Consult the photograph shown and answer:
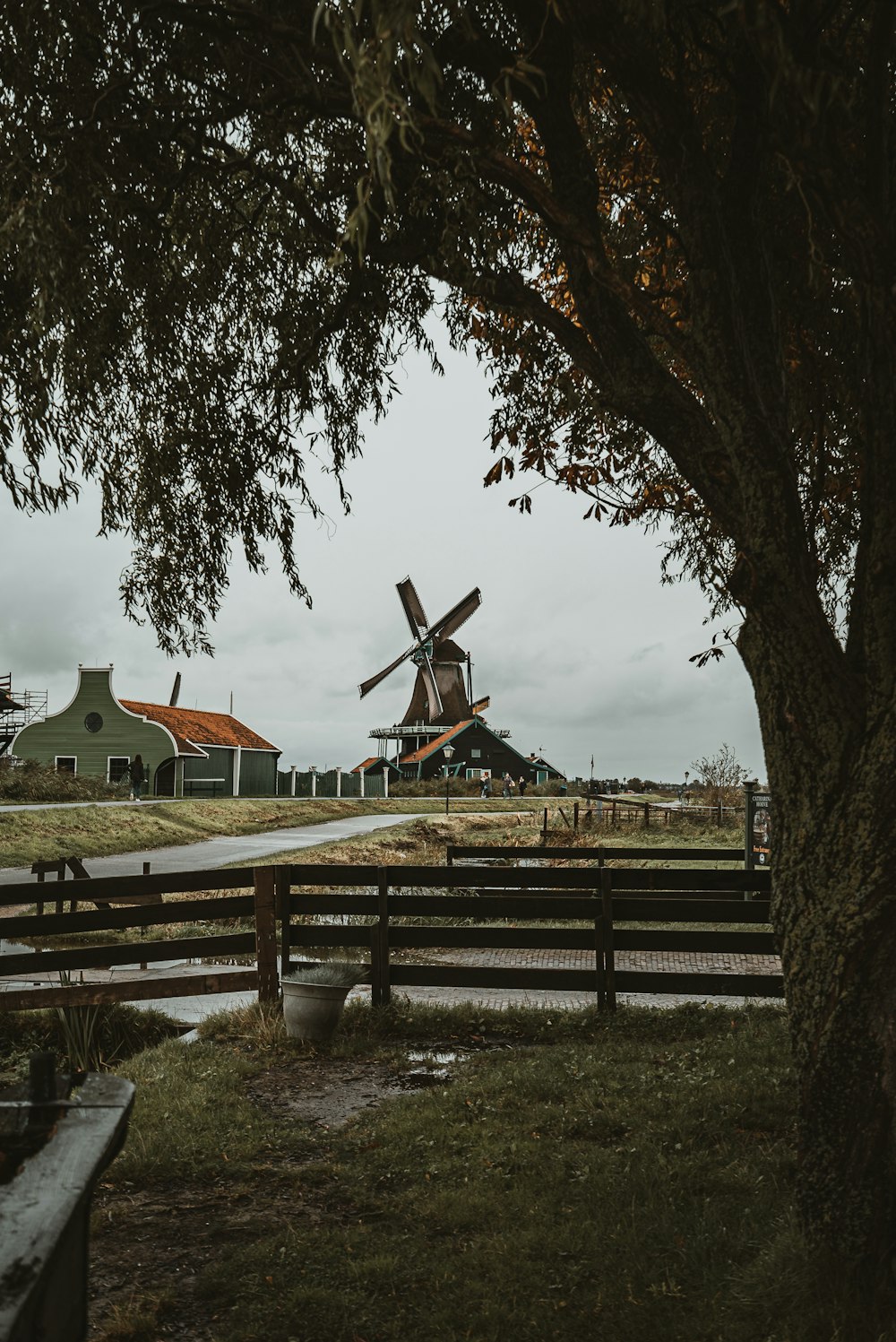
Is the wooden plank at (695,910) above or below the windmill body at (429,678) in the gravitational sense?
below

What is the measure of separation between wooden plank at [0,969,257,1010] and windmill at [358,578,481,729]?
5910cm

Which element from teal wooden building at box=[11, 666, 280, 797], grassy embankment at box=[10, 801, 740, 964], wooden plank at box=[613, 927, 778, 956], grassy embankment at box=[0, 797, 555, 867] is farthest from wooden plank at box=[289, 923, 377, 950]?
teal wooden building at box=[11, 666, 280, 797]

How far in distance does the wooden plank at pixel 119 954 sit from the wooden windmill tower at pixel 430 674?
58.4 metres

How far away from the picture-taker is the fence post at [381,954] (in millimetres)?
9055

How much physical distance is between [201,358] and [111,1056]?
5.91 meters

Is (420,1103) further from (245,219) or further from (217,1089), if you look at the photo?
(245,219)

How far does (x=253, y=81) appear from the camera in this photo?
6016 mm

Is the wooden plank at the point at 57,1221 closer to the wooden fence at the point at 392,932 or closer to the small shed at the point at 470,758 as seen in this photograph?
the wooden fence at the point at 392,932

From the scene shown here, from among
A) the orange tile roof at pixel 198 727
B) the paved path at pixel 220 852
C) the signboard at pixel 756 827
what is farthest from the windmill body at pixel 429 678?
the signboard at pixel 756 827

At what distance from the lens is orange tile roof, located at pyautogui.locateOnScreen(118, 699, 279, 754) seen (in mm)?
51156

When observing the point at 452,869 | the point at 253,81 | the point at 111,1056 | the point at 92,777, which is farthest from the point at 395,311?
the point at 92,777

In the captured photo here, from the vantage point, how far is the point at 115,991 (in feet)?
28.2

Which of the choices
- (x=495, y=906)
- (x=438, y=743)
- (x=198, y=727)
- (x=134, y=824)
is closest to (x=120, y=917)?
(x=495, y=906)

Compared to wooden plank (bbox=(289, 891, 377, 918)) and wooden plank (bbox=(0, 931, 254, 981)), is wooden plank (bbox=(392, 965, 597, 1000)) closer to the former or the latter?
wooden plank (bbox=(289, 891, 377, 918))
